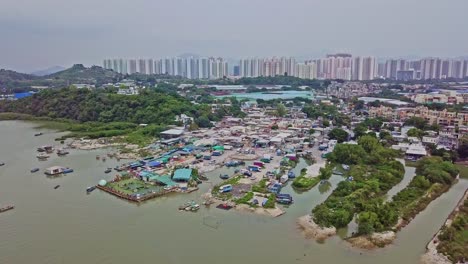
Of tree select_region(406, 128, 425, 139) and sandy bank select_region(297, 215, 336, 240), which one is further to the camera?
tree select_region(406, 128, 425, 139)

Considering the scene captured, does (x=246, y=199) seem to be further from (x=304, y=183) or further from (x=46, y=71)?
(x=46, y=71)

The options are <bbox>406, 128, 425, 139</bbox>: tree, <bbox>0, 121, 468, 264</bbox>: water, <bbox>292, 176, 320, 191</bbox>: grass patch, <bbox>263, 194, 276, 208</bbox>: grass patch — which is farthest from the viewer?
<bbox>406, 128, 425, 139</bbox>: tree

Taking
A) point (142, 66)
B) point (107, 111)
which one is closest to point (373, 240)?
point (107, 111)

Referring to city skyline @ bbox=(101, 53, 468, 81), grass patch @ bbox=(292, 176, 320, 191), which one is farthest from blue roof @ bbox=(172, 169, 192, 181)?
city skyline @ bbox=(101, 53, 468, 81)

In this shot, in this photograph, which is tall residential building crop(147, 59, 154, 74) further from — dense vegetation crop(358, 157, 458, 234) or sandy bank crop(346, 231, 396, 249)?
sandy bank crop(346, 231, 396, 249)

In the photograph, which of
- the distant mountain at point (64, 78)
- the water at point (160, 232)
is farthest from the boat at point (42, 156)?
the distant mountain at point (64, 78)

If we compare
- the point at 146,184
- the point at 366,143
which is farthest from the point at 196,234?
the point at 366,143

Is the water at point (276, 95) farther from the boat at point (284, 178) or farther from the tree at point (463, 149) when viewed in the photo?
the boat at point (284, 178)
